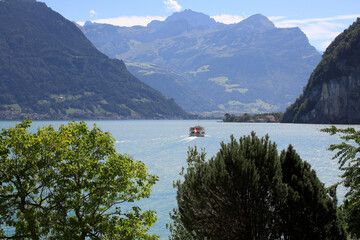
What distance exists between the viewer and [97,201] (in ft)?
63.2

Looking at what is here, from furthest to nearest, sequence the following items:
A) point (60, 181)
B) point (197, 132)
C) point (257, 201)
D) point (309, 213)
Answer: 1. point (197, 132)
2. point (60, 181)
3. point (309, 213)
4. point (257, 201)

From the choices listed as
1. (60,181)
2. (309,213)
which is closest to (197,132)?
(60,181)

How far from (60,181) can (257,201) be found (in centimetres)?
992

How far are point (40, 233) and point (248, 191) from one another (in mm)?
10381

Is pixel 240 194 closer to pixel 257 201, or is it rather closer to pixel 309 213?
pixel 257 201

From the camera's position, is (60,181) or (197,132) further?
(197,132)

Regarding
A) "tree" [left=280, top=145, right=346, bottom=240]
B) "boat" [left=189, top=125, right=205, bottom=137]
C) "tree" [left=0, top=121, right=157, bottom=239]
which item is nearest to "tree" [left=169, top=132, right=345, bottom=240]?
"tree" [left=280, top=145, right=346, bottom=240]

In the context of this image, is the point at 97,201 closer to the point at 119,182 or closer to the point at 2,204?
the point at 119,182

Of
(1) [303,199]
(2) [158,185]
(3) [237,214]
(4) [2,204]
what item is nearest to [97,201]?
(4) [2,204]

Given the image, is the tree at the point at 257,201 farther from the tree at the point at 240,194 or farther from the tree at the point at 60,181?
the tree at the point at 60,181

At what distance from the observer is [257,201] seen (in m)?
18.0

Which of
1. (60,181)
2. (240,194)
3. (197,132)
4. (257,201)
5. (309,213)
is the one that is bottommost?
(197,132)

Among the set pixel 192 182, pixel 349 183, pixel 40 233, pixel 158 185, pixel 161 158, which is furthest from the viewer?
pixel 161 158

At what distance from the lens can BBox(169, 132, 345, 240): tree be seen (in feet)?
59.0
